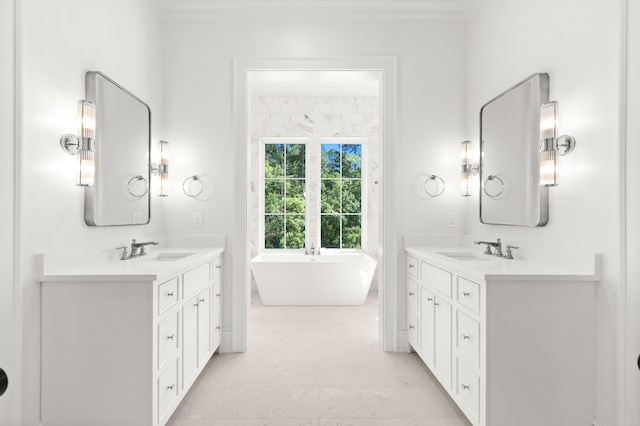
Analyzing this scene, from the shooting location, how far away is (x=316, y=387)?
7.95 ft

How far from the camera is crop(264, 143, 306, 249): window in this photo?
525 centimetres

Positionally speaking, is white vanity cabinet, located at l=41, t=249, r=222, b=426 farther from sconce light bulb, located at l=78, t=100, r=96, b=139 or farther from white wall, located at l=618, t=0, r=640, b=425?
white wall, located at l=618, t=0, r=640, b=425

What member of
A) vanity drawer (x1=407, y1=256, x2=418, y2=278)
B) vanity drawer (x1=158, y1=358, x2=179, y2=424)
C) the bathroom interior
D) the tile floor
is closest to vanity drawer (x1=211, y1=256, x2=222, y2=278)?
the bathroom interior

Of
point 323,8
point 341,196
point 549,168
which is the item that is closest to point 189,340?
point 549,168

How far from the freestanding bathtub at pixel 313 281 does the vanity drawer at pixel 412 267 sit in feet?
4.45

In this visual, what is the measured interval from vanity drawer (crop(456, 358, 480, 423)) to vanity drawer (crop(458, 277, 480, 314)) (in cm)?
33

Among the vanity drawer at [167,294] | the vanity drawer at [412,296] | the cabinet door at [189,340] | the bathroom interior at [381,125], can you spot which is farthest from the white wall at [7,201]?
the vanity drawer at [412,296]

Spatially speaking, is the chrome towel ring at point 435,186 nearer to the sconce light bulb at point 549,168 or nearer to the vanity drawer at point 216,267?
the sconce light bulb at point 549,168

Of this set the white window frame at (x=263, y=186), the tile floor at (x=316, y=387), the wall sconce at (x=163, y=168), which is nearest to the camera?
the tile floor at (x=316, y=387)

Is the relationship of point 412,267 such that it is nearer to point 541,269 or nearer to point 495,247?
point 495,247

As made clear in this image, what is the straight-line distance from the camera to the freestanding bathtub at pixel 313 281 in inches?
170

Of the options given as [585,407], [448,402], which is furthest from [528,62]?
[448,402]

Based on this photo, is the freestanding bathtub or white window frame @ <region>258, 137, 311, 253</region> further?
white window frame @ <region>258, 137, 311, 253</region>

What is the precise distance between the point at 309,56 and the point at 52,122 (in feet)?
6.42
